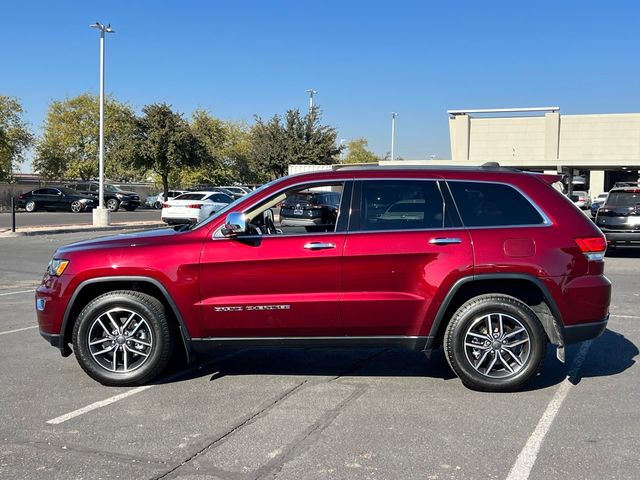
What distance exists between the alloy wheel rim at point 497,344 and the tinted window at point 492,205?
75cm

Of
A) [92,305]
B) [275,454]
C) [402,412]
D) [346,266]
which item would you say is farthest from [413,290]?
[92,305]

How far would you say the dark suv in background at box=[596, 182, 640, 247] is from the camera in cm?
1382

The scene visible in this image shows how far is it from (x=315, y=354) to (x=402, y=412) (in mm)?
1803

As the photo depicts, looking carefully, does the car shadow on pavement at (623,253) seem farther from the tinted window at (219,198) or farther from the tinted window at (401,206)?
the tinted window at (219,198)

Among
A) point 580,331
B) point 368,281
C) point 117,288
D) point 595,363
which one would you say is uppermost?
point 368,281

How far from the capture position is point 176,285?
4.98 meters

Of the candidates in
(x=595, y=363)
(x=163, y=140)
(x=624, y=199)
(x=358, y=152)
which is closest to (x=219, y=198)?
(x=163, y=140)

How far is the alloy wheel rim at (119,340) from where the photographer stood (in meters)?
5.17

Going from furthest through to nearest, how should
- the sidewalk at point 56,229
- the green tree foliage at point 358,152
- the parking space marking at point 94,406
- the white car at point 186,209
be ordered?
the green tree foliage at point 358,152
the white car at point 186,209
the sidewalk at point 56,229
the parking space marking at point 94,406

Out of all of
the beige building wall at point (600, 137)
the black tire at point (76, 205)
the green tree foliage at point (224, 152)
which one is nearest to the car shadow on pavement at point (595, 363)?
the beige building wall at point (600, 137)

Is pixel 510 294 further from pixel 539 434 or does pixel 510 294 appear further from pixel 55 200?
pixel 55 200

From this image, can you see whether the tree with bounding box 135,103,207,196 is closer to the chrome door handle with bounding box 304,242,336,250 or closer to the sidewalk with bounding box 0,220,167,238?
the sidewalk with bounding box 0,220,167,238

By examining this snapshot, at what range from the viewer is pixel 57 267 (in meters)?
5.21

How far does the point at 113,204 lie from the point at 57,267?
3803 cm
